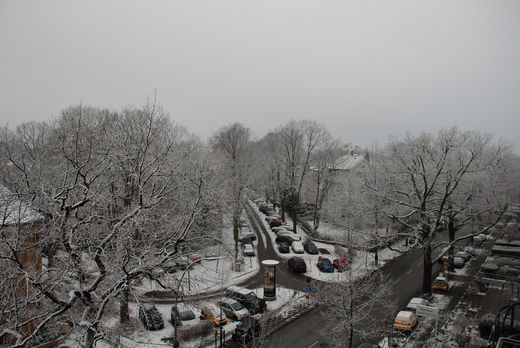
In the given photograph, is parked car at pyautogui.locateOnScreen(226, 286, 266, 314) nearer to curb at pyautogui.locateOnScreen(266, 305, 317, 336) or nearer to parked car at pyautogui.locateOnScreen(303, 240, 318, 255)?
curb at pyautogui.locateOnScreen(266, 305, 317, 336)

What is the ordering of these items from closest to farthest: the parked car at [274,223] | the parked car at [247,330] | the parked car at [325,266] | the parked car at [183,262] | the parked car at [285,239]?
the parked car at [183,262] → the parked car at [247,330] → the parked car at [325,266] → the parked car at [285,239] → the parked car at [274,223]

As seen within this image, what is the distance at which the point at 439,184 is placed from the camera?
24.6m

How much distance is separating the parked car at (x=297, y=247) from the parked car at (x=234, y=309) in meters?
12.0

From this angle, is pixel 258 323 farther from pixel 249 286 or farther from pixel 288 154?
pixel 288 154

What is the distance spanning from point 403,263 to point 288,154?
16988 mm

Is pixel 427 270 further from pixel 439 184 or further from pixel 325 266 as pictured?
pixel 439 184

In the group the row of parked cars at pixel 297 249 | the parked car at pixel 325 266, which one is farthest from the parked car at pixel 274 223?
the parked car at pixel 325 266

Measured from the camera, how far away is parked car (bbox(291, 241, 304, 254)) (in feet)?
93.1

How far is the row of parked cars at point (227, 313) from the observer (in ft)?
47.8

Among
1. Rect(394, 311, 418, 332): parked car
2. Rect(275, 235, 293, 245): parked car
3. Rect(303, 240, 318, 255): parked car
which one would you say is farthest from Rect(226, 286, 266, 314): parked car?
Rect(275, 235, 293, 245): parked car

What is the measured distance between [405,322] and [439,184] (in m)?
13.1

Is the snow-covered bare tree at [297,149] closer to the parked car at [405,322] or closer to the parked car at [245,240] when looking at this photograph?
the parked car at [245,240]

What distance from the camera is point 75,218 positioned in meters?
9.04

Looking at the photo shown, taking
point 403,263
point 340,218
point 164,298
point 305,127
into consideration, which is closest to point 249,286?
point 164,298
